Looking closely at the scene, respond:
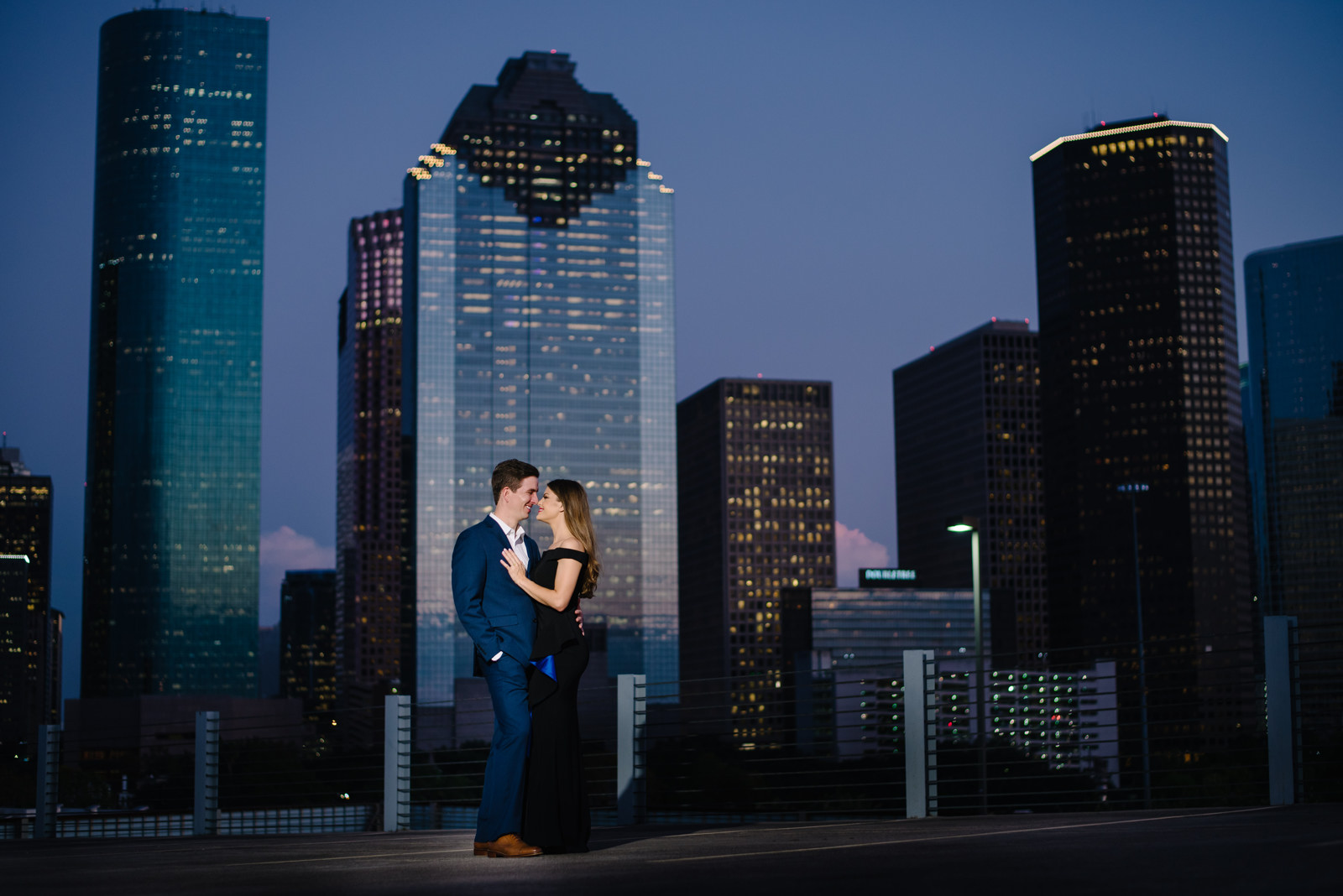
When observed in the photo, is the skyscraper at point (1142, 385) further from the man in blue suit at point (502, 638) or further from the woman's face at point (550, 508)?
the man in blue suit at point (502, 638)

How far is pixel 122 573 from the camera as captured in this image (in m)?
178

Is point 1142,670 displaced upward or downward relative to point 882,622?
upward

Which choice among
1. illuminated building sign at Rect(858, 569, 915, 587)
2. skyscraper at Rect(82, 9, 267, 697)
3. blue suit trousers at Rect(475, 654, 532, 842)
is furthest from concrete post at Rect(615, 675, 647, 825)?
skyscraper at Rect(82, 9, 267, 697)

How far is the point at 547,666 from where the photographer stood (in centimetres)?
711

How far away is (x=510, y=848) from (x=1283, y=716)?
5315 millimetres

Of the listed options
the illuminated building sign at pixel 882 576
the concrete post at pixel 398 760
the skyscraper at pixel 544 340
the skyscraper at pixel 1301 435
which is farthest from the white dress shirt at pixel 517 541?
the skyscraper at pixel 1301 435

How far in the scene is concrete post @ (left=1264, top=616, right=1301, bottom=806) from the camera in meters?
9.29

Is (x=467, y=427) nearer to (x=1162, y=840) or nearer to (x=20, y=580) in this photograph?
(x=20, y=580)

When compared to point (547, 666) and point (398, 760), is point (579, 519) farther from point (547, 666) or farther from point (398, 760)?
A: point (398, 760)

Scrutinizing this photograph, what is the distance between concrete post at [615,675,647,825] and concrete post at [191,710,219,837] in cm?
383

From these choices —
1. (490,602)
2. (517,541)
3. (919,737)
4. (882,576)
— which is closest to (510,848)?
(490,602)

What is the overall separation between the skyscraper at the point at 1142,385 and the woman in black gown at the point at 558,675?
6562 inches

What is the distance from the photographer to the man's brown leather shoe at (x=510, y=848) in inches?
267

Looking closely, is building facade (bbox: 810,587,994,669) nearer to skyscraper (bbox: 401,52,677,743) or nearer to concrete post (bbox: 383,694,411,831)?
skyscraper (bbox: 401,52,677,743)
